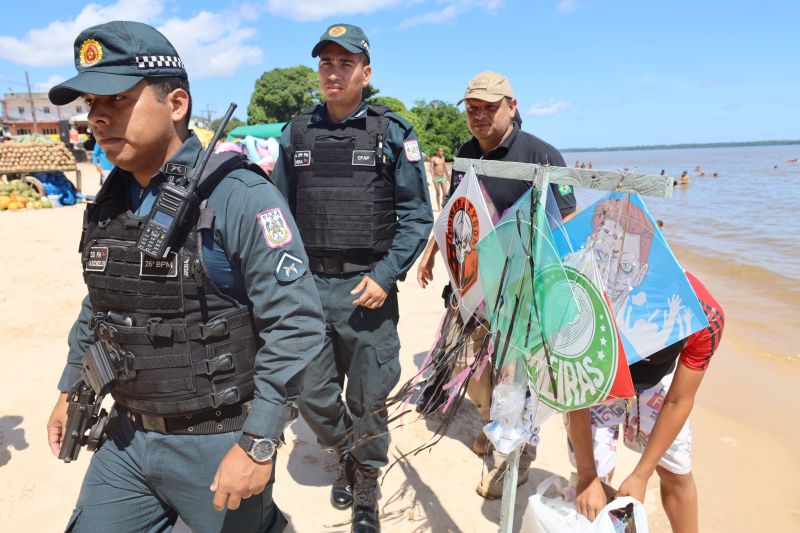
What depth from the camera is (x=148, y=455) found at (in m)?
1.61

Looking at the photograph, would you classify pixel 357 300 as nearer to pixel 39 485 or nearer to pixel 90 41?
pixel 90 41

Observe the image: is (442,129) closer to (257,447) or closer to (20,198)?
(20,198)

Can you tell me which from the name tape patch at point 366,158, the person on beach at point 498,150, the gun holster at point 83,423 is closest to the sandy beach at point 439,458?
the person on beach at point 498,150

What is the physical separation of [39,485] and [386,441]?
1.98m

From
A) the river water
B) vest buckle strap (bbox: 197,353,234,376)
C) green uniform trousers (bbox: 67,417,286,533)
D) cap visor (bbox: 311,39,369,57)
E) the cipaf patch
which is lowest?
the river water

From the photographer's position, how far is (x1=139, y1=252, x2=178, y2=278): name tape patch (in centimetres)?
147

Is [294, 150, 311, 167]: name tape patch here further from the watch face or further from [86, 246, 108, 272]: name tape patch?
the watch face

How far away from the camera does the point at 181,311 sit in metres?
1.51

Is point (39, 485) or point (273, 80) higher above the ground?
point (273, 80)

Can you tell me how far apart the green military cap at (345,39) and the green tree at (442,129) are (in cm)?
3227

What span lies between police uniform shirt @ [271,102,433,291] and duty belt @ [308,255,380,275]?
0.07 metres

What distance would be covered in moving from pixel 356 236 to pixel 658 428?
1.58 metres

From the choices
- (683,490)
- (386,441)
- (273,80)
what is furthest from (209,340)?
(273,80)

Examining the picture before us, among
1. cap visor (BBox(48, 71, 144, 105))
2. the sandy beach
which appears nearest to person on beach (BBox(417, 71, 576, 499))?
the sandy beach
